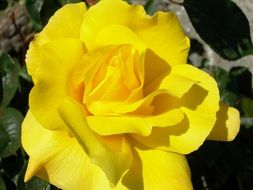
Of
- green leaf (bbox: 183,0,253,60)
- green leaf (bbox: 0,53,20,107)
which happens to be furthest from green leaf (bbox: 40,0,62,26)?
green leaf (bbox: 183,0,253,60)

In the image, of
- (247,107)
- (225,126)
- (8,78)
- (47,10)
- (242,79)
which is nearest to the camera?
(225,126)

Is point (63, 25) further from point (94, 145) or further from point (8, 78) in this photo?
point (8, 78)

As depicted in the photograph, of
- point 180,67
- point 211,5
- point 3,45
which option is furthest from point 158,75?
point 3,45

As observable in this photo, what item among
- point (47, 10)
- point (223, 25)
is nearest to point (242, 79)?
point (223, 25)

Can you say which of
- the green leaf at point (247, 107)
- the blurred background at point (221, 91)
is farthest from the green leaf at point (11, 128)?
the green leaf at point (247, 107)

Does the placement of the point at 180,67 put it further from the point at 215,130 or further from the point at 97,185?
the point at 97,185

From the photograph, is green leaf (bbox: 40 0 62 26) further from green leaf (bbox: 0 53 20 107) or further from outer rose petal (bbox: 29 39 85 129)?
outer rose petal (bbox: 29 39 85 129)
